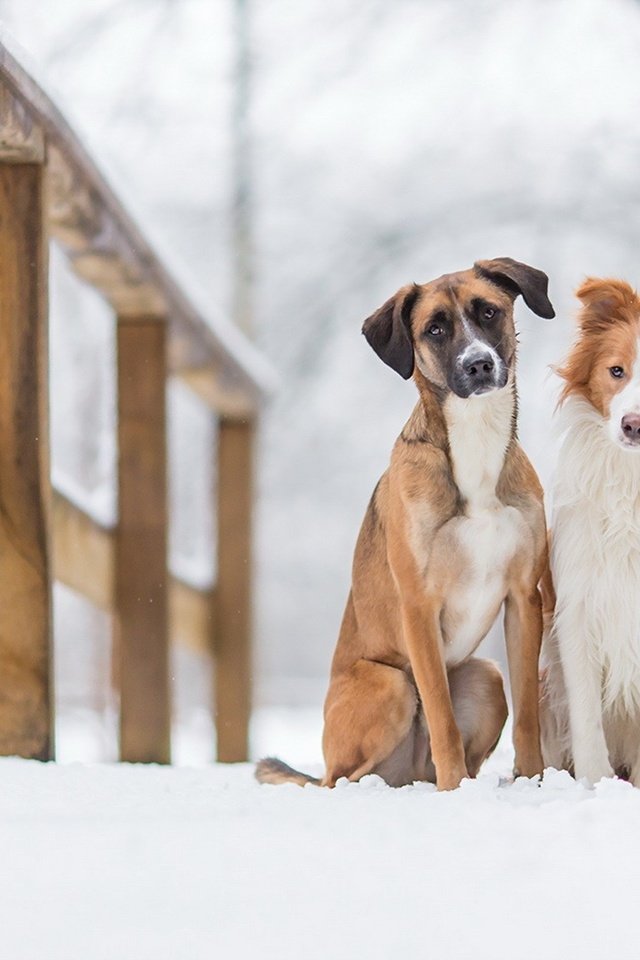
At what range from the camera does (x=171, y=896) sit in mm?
2008

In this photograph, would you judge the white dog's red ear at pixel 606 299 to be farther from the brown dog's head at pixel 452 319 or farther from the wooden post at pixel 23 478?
the wooden post at pixel 23 478

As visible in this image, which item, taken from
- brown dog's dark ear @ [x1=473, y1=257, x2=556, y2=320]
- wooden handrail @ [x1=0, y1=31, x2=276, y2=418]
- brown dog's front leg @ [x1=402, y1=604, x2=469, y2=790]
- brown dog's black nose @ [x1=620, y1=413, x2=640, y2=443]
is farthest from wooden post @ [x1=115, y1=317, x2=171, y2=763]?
brown dog's black nose @ [x1=620, y1=413, x2=640, y2=443]

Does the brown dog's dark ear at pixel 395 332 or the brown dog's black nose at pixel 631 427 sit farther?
the brown dog's dark ear at pixel 395 332

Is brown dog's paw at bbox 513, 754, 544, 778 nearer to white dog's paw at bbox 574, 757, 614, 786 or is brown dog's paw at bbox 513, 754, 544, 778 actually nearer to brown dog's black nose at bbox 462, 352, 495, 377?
white dog's paw at bbox 574, 757, 614, 786

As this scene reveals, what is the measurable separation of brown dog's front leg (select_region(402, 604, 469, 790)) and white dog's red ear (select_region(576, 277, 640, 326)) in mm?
829

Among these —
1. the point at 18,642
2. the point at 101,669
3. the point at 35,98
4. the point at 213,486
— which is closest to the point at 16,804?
the point at 18,642

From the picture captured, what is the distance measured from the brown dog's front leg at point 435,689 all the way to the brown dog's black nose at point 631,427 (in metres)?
0.62

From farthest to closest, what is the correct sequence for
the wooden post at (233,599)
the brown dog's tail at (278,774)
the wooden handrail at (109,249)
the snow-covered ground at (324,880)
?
the wooden post at (233,599) < the brown dog's tail at (278,774) < the wooden handrail at (109,249) < the snow-covered ground at (324,880)

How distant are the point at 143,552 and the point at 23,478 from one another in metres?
1.65

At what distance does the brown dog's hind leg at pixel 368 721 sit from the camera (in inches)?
125

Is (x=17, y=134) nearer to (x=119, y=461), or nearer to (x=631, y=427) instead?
(x=631, y=427)

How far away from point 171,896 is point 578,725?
54.3 inches

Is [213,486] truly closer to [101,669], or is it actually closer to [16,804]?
[101,669]

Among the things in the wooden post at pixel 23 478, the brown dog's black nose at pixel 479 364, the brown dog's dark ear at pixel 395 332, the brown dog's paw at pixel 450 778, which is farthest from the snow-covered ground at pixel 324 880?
the brown dog's dark ear at pixel 395 332
